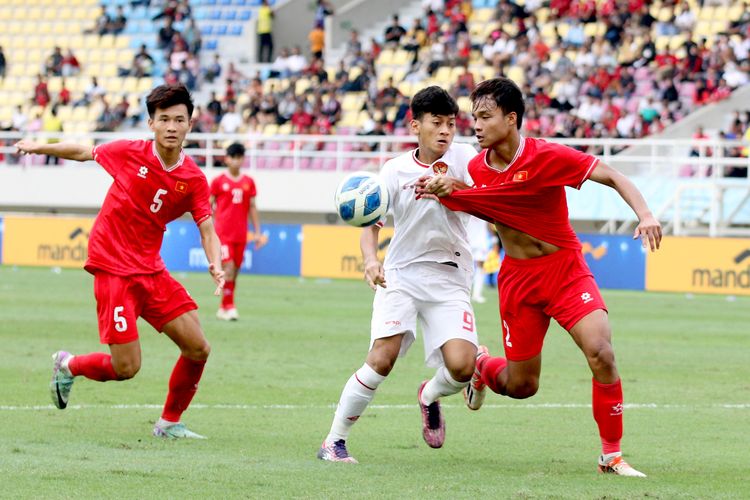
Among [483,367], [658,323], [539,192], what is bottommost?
[658,323]

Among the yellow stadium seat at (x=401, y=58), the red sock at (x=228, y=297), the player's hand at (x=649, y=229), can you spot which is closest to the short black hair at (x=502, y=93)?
the player's hand at (x=649, y=229)

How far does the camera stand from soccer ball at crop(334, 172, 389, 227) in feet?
26.8

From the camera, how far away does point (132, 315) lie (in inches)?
353

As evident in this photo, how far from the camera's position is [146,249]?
9188mm

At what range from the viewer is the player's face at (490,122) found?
8.11 meters

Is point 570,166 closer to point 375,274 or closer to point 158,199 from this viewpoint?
point 375,274

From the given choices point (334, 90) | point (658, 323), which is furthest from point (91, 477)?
point (334, 90)

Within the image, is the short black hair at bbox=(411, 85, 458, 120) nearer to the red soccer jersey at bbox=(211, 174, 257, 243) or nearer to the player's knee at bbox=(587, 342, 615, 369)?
the player's knee at bbox=(587, 342, 615, 369)

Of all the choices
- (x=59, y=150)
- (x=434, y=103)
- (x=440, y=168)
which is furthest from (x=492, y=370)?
(x=59, y=150)

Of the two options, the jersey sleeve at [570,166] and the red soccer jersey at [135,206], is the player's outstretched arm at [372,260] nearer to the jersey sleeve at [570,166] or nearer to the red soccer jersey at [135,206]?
the jersey sleeve at [570,166]

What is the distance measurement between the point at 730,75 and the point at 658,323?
1323 centimetres

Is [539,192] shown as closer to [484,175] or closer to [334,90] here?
[484,175]

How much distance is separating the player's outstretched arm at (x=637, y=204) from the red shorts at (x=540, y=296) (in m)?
0.57

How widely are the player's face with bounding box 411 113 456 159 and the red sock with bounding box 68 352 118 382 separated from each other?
2.50m
